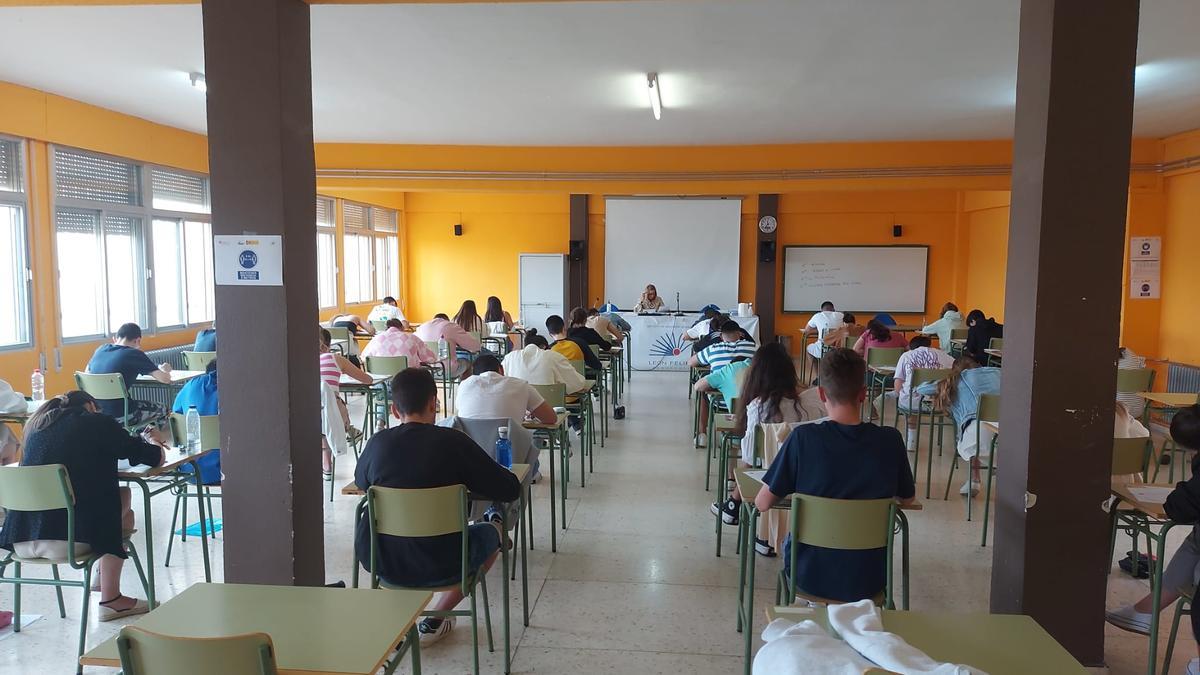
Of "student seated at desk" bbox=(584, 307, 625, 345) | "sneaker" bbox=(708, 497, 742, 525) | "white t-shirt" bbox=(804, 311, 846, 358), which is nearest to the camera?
"sneaker" bbox=(708, 497, 742, 525)

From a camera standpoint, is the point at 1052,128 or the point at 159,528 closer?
the point at 1052,128

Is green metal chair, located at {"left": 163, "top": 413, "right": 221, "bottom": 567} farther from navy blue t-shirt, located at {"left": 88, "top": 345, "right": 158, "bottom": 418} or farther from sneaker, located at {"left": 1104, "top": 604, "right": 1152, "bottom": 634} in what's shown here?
sneaker, located at {"left": 1104, "top": 604, "right": 1152, "bottom": 634}

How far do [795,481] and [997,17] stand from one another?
150 inches

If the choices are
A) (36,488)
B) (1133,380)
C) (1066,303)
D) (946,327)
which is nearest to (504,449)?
(36,488)

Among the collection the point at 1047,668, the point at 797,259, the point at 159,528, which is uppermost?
the point at 797,259

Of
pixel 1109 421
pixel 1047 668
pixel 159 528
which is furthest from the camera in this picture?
pixel 159 528

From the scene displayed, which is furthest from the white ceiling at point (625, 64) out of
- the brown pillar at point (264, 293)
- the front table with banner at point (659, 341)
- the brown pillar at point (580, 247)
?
the brown pillar at point (580, 247)

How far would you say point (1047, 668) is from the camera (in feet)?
5.57

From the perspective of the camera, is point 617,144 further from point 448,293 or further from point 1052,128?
point 1052,128

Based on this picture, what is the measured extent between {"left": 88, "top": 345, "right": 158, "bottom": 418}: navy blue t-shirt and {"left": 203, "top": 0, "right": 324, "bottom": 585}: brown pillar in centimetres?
332

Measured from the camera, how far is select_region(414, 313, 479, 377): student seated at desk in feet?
26.6

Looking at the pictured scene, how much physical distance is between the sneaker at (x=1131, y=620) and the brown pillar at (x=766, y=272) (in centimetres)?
988

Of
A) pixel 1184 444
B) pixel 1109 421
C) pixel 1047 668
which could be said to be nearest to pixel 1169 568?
pixel 1184 444

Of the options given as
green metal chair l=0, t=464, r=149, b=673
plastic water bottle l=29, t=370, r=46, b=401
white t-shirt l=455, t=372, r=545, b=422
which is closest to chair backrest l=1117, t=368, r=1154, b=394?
white t-shirt l=455, t=372, r=545, b=422
